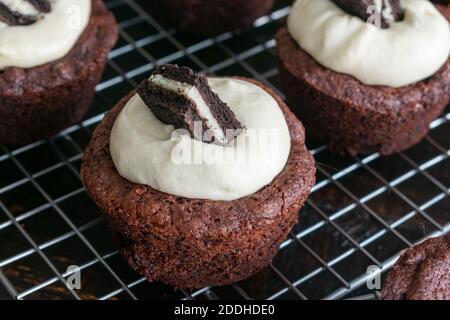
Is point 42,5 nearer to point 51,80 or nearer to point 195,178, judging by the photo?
point 51,80

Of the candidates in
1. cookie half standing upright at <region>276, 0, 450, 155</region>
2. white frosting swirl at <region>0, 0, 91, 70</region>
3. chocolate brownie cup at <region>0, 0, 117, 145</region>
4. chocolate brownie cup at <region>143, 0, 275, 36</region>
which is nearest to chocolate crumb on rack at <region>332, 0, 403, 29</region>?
cookie half standing upright at <region>276, 0, 450, 155</region>

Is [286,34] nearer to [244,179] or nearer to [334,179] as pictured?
[334,179]

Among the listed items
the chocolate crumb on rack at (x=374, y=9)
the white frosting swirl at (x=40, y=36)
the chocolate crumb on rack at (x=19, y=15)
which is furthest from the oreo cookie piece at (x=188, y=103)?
the chocolate crumb on rack at (x=374, y=9)

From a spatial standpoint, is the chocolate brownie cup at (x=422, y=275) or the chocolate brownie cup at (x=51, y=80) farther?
the chocolate brownie cup at (x=51, y=80)

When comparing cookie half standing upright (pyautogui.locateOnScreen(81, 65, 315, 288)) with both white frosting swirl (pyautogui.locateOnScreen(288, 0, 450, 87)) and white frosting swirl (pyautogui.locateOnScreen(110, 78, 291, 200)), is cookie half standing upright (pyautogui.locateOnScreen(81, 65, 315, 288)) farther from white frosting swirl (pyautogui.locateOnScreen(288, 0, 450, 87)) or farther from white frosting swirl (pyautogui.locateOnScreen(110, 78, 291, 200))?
white frosting swirl (pyautogui.locateOnScreen(288, 0, 450, 87))

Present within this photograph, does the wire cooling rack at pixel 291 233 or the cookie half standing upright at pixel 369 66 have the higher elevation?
the cookie half standing upright at pixel 369 66

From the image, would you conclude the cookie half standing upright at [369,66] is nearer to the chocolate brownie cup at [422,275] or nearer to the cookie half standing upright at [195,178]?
the cookie half standing upright at [195,178]

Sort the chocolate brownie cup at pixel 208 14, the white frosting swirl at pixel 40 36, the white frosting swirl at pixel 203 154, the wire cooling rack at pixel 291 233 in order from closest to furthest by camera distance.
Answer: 1. the white frosting swirl at pixel 203 154
2. the wire cooling rack at pixel 291 233
3. the white frosting swirl at pixel 40 36
4. the chocolate brownie cup at pixel 208 14
